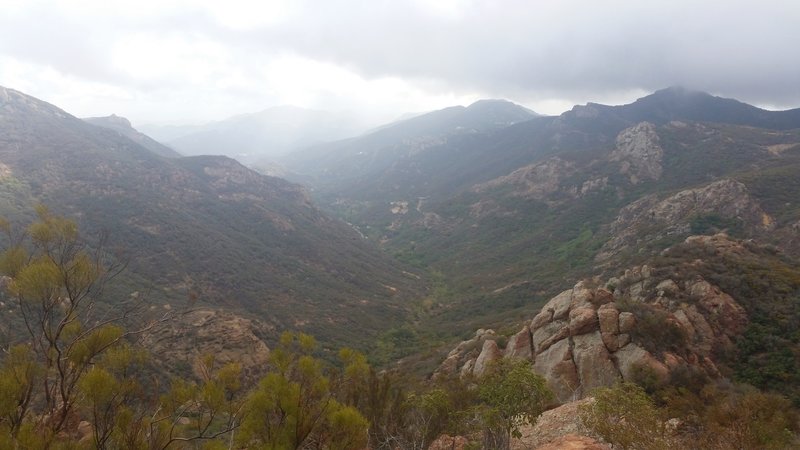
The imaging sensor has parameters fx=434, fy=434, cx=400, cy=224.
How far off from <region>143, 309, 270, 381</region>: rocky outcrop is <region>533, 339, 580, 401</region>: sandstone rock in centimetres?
2667

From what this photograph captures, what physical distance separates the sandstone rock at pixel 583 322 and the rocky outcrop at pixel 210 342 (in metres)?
28.5

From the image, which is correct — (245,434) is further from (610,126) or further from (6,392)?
(610,126)

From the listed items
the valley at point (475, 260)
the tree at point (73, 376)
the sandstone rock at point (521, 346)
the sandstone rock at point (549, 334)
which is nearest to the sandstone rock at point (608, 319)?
the valley at point (475, 260)

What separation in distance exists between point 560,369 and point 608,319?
3.90 metres

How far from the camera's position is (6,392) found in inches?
324

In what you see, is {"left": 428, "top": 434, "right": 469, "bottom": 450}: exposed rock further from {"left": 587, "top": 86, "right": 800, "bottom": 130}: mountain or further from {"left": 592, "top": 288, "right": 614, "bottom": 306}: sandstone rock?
{"left": 587, "top": 86, "right": 800, "bottom": 130}: mountain

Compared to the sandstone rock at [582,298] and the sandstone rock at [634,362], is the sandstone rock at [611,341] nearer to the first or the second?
the sandstone rock at [634,362]

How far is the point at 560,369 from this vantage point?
2381 cm

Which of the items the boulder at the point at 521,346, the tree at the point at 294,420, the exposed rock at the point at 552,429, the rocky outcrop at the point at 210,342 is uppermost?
the tree at the point at 294,420

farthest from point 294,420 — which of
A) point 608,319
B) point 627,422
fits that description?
point 608,319

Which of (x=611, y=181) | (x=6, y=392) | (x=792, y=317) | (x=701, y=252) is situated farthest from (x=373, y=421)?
(x=611, y=181)

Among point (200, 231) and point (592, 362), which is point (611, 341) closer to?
point (592, 362)

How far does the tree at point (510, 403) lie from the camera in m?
13.6

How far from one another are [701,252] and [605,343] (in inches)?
596
